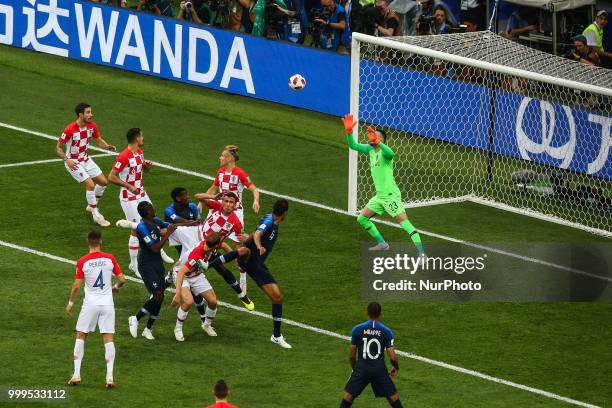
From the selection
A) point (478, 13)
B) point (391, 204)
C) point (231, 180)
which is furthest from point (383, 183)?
point (478, 13)

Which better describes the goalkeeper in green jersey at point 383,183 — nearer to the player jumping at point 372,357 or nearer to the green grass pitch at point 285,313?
the green grass pitch at point 285,313

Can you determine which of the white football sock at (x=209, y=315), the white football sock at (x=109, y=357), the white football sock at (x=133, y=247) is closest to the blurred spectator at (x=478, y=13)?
the white football sock at (x=133, y=247)

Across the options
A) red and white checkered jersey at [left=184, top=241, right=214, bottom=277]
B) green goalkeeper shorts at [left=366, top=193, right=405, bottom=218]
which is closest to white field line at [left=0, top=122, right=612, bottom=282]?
green goalkeeper shorts at [left=366, top=193, right=405, bottom=218]

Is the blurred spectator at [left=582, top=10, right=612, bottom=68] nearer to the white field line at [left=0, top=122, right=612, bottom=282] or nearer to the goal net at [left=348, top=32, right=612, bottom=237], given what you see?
the goal net at [left=348, top=32, right=612, bottom=237]

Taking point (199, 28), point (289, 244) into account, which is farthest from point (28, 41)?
point (289, 244)

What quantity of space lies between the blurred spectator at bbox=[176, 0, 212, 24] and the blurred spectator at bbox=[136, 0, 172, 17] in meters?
0.40

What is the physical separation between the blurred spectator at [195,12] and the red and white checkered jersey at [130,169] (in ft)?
39.6

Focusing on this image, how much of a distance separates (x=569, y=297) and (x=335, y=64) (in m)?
10.8

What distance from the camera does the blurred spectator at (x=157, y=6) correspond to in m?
36.4

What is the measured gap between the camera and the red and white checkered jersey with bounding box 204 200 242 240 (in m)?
21.5

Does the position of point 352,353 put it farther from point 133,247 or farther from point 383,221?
Result: point 383,221

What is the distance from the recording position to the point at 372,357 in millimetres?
17078

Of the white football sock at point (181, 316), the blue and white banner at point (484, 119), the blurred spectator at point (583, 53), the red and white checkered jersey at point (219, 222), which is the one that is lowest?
the white football sock at point (181, 316)

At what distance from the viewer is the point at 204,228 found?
71.4 ft
